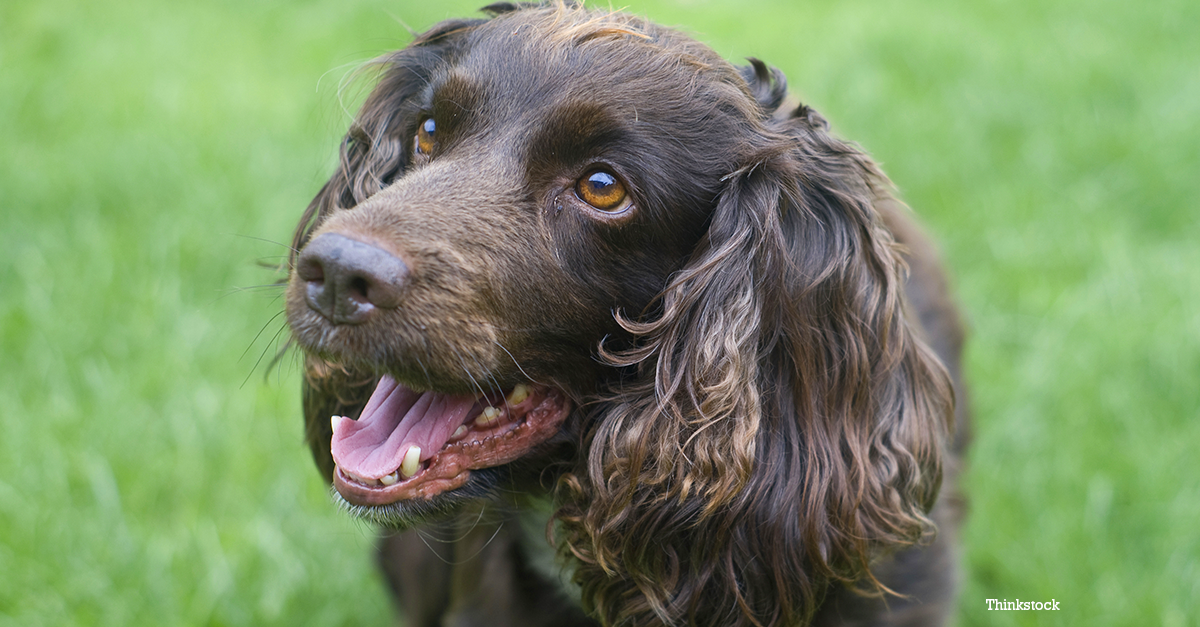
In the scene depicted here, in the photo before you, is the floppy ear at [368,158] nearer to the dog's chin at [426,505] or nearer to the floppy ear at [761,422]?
the dog's chin at [426,505]

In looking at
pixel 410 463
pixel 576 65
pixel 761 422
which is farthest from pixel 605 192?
pixel 410 463

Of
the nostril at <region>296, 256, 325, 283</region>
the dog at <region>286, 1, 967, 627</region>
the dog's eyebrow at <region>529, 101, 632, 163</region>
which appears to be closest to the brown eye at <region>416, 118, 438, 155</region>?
the dog at <region>286, 1, 967, 627</region>

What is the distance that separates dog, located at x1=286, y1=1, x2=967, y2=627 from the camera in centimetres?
210

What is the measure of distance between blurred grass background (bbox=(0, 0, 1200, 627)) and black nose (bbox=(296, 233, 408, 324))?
2.50 feet

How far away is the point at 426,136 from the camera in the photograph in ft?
7.99

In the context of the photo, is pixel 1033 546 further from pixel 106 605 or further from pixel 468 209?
pixel 106 605

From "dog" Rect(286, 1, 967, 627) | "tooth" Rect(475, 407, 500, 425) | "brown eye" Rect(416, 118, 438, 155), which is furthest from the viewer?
"brown eye" Rect(416, 118, 438, 155)

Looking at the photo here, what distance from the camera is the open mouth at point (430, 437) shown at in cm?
215

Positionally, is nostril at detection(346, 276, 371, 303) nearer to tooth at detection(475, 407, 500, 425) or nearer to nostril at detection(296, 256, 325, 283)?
nostril at detection(296, 256, 325, 283)

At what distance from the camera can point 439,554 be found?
3.00 metres

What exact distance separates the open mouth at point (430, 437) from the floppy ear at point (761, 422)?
15 centimetres

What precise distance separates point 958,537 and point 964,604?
49 cm

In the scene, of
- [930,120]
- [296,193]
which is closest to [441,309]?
[296,193]

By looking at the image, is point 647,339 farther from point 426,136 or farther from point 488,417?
point 426,136
